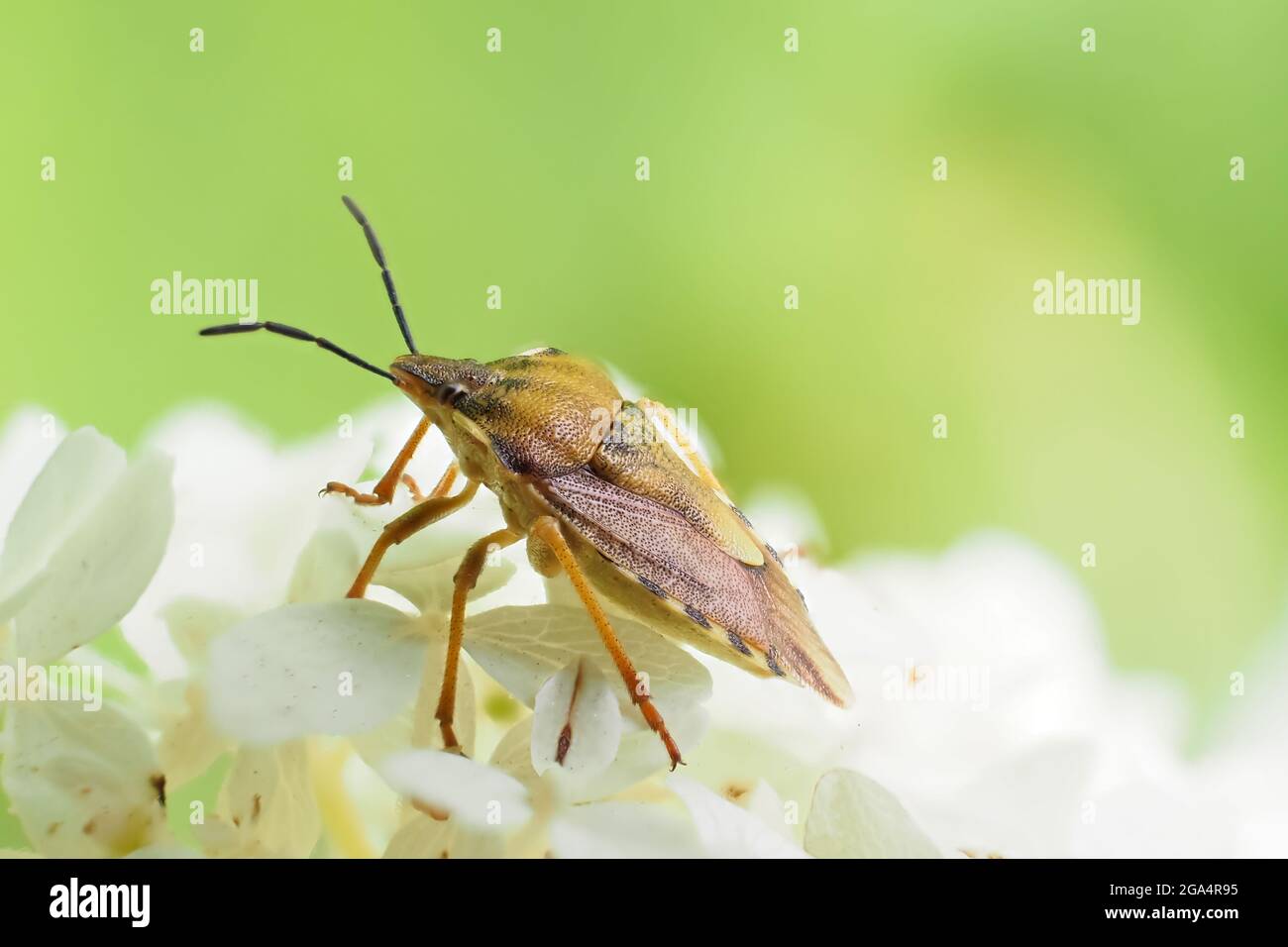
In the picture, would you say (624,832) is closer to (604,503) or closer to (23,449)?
(604,503)

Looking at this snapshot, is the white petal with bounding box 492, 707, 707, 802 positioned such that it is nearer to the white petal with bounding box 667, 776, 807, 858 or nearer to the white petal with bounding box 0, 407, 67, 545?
the white petal with bounding box 667, 776, 807, 858

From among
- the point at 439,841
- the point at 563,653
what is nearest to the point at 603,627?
the point at 563,653

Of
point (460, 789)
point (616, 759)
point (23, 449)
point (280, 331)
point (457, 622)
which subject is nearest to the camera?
point (460, 789)

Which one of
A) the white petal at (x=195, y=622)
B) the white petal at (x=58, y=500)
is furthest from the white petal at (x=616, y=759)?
the white petal at (x=58, y=500)

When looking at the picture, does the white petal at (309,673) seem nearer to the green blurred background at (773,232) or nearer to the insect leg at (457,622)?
the insect leg at (457,622)

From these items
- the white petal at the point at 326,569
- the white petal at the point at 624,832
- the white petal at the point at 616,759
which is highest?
the white petal at the point at 326,569
